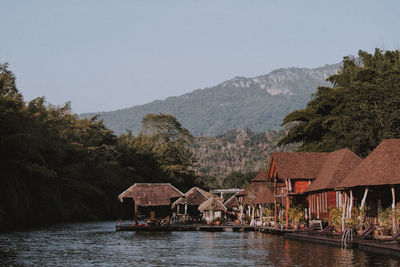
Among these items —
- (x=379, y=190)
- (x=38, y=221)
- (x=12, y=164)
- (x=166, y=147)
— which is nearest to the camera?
(x=379, y=190)

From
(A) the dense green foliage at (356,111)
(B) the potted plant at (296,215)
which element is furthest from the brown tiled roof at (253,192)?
(B) the potted plant at (296,215)

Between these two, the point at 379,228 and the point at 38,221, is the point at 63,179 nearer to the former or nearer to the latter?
the point at 38,221

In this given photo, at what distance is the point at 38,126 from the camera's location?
213ft

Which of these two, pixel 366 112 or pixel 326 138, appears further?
pixel 326 138

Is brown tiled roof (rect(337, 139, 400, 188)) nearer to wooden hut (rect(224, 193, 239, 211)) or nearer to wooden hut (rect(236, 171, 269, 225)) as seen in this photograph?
wooden hut (rect(236, 171, 269, 225))

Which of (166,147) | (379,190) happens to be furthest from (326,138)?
(166,147)

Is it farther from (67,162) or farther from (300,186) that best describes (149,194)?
(67,162)

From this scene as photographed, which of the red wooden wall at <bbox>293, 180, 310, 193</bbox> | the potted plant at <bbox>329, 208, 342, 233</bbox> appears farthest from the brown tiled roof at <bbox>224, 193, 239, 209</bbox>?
the potted plant at <bbox>329, 208, 342, 233</bbox>

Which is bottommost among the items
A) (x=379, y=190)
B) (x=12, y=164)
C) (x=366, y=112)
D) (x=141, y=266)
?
(x=141, y=266)

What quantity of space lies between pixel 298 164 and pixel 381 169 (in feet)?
51.0

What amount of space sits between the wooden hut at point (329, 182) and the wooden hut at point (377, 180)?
252 cm

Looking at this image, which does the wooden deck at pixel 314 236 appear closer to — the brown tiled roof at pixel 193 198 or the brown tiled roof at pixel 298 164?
the brown tiled roof at pixel 298 164

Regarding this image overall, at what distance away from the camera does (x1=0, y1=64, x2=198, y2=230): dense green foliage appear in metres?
55.0

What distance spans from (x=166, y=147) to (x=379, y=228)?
299 feet
